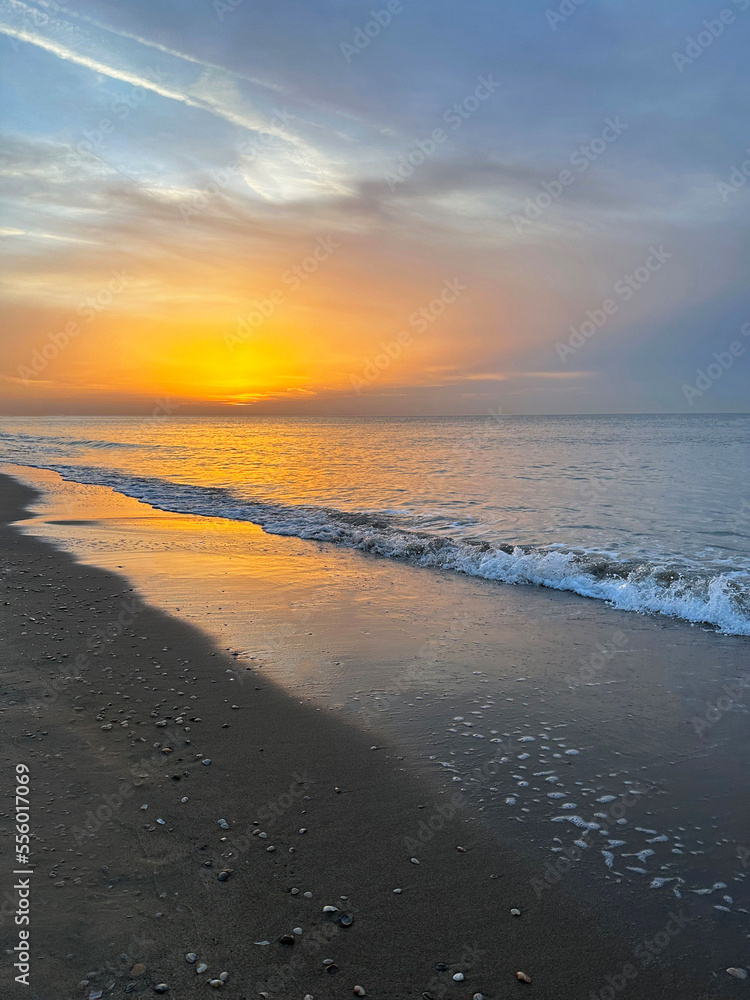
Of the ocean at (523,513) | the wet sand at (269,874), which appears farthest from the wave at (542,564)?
the wet sand at (269,874)

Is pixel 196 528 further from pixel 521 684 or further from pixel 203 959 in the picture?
pixel 203 959

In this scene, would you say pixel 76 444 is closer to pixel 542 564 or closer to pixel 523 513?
pixel 523 513

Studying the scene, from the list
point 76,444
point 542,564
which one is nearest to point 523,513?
point 542,564

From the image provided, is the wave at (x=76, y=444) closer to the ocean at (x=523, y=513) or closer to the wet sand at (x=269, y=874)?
the ocean at (x=523, y=513)

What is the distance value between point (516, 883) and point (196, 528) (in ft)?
50.4

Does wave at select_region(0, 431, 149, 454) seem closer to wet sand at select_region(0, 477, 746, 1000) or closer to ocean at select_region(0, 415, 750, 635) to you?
ocean at select_region(0, 415, 750, 635)

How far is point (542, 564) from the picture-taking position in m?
12.9

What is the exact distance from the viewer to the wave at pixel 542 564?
1034 centimetres

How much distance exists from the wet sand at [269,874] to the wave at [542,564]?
7004 millimetres

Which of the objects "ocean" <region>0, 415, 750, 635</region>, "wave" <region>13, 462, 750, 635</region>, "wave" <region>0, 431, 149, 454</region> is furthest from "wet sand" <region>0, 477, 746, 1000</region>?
"wave" <region>0, 431, 149, 454</region>

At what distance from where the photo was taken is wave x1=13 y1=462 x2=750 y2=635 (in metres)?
10.3

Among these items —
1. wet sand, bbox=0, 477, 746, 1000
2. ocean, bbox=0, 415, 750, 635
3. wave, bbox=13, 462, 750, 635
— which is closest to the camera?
wet sand, bbox=0, 477, 746, 1000

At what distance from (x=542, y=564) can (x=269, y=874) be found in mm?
9863

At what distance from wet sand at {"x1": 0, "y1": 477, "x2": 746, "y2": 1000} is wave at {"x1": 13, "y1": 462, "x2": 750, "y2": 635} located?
7.00 meters
